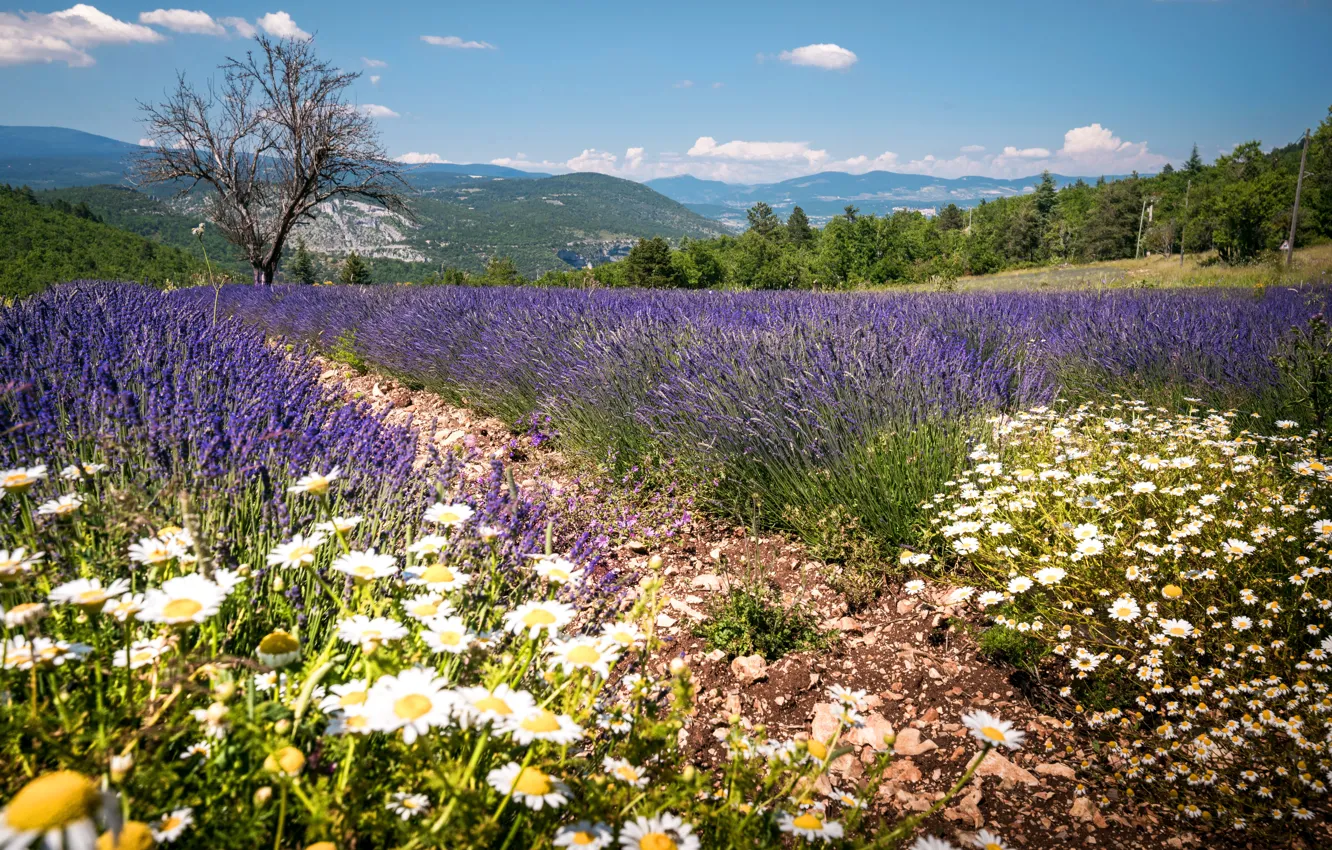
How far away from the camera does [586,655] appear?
103 cm

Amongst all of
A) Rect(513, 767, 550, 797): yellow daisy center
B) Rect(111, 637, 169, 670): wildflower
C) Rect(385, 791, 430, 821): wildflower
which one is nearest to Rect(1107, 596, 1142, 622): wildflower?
Rect(513, 767, 550, 797): yellow daisy center

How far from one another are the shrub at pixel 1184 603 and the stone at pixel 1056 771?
12 centimetres

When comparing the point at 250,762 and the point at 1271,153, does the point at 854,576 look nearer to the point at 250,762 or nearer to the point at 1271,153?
the point at 250,762

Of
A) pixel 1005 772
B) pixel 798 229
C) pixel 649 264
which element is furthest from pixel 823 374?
pixel 798 229

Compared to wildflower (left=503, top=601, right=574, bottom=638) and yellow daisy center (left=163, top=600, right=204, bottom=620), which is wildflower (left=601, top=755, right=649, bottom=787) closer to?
wildflower (left=503, top=601, right=574, bottom=638)

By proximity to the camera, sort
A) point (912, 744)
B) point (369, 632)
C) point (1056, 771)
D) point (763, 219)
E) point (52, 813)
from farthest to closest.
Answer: point (763, 219)
point (912, 744)
point (1056, 771)
point (369, 632)
point (52, 813)

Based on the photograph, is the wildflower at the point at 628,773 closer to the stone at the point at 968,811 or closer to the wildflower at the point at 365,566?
the wildflower at the point at 365,566

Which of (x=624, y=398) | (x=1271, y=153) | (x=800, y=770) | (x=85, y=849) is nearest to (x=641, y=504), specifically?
(x=624, y=398)

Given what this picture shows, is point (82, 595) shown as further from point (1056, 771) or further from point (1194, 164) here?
point (1194, 164)

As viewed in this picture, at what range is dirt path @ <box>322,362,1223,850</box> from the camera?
1.79 m

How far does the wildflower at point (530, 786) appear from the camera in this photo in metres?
0.90

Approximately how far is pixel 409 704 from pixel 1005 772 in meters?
1.84

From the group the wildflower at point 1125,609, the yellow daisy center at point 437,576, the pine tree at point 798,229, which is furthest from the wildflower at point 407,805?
the pine tree at point 798,229

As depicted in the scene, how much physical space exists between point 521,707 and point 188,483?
1.64 m
